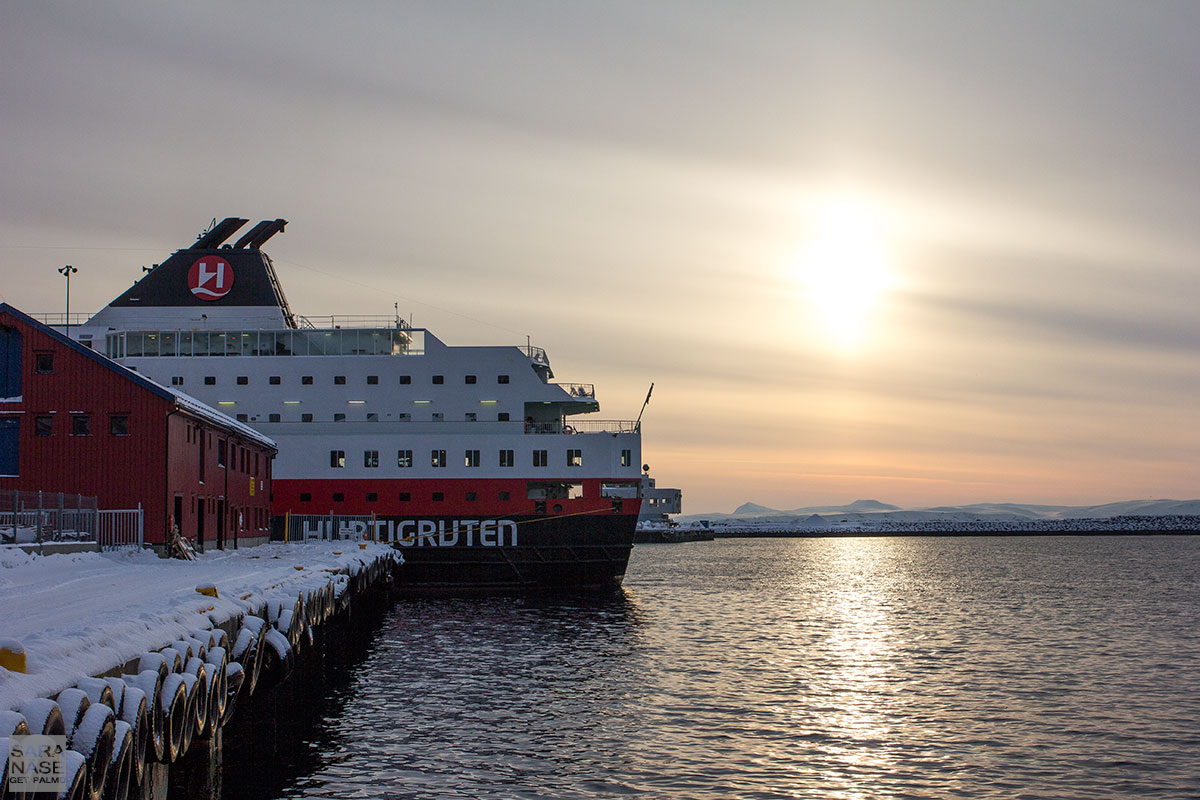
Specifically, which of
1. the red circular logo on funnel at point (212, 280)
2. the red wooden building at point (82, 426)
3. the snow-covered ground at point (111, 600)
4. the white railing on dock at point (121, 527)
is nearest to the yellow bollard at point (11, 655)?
the snow-covered ground at point (111, 600)

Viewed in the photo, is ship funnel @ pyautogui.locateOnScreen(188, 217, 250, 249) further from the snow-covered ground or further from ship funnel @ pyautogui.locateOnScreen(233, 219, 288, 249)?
the snow-covered ground

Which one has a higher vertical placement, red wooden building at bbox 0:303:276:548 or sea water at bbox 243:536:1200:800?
red wooden building at bbox 0:303:276:548

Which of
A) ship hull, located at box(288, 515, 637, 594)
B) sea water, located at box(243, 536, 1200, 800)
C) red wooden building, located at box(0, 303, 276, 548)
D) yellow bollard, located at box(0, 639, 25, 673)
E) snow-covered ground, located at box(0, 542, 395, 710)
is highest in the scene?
red wooden building, located at box(0, 303, 276, 548)

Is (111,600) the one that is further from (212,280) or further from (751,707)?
(212,280)

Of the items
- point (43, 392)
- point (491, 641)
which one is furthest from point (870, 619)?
point (43, 392)

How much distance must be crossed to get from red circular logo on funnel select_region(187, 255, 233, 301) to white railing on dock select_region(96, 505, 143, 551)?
29.1m

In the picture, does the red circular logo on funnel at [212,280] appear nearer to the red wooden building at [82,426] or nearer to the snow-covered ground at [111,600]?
the red wooden building at [82,426]

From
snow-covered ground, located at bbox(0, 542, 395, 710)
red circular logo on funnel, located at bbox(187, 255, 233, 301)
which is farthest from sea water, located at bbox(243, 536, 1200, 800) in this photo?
red circular logo on funnel, located at bbox(187, 255, 233, 301)

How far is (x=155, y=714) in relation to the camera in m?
10.1

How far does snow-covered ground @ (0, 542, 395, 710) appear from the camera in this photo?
8.88 meters

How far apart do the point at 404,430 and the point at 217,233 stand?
16766mm

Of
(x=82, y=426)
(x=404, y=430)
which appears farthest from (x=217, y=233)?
(x=82, y=426)

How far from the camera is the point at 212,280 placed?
56281 mm

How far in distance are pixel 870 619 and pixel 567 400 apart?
56.3 feet
